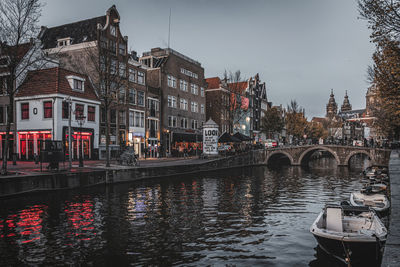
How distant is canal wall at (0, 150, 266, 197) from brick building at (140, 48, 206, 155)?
15019mm

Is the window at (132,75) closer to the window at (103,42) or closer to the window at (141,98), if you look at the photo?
the window at (141,98)

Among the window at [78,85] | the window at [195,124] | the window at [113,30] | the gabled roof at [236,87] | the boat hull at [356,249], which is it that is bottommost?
the boat hull at [356,249]

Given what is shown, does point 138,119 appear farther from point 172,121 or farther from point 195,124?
point 195,124

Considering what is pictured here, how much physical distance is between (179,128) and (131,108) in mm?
13246

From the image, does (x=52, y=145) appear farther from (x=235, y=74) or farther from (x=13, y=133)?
(x=235, y=74)

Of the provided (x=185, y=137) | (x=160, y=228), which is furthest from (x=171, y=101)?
(x=160, y=228)

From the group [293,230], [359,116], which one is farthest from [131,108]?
[359,116]

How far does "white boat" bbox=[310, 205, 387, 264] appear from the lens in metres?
9.40

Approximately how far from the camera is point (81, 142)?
120 ft

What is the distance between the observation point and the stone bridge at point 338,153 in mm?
49188

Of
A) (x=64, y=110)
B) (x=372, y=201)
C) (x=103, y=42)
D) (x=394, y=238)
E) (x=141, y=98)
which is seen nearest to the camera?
(x=394, y=238)

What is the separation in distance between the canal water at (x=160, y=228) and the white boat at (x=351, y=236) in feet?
2.99

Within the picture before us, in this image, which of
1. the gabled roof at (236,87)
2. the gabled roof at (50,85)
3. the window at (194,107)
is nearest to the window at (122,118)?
the gabled roof at (50,85)

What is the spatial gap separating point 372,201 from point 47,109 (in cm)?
3217
